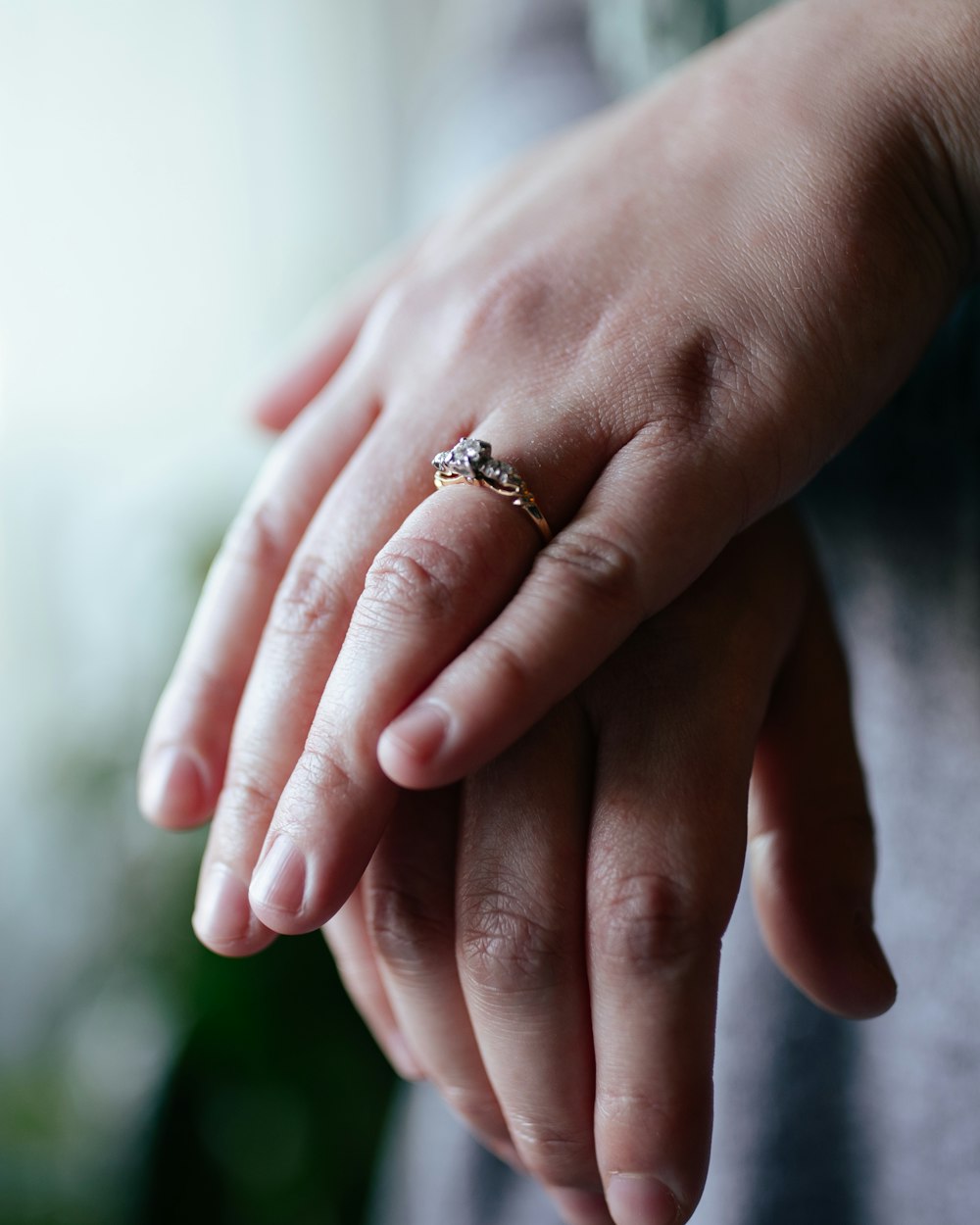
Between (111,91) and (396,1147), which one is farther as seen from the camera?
(111,91)

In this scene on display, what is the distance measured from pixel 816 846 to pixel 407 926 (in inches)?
8.7

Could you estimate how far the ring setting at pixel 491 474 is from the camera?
1.52 feet

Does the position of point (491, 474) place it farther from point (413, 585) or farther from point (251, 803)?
point (251, 803)

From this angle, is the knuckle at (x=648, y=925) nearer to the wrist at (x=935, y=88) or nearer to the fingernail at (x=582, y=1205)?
the fingernail at (x=582, y=1205)

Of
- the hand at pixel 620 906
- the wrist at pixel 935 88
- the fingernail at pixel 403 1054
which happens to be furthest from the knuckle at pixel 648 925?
the wrist at pixel 935 88

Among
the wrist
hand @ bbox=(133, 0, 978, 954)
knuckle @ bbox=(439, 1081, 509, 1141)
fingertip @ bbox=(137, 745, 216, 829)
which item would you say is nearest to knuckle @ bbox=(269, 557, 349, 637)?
hand @ bbox=(133, 0, 978, 954)

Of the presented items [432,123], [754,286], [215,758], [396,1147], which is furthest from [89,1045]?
[432,123]

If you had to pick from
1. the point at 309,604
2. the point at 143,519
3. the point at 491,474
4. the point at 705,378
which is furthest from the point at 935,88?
the point at 143,519

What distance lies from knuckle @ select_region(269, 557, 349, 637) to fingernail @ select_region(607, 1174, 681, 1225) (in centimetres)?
29

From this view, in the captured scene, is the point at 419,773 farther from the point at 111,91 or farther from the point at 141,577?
the point at 111,91

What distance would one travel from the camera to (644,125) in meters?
0.60

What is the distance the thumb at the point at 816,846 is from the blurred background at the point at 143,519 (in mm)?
504

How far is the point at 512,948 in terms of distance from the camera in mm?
444

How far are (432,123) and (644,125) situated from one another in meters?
0.98
